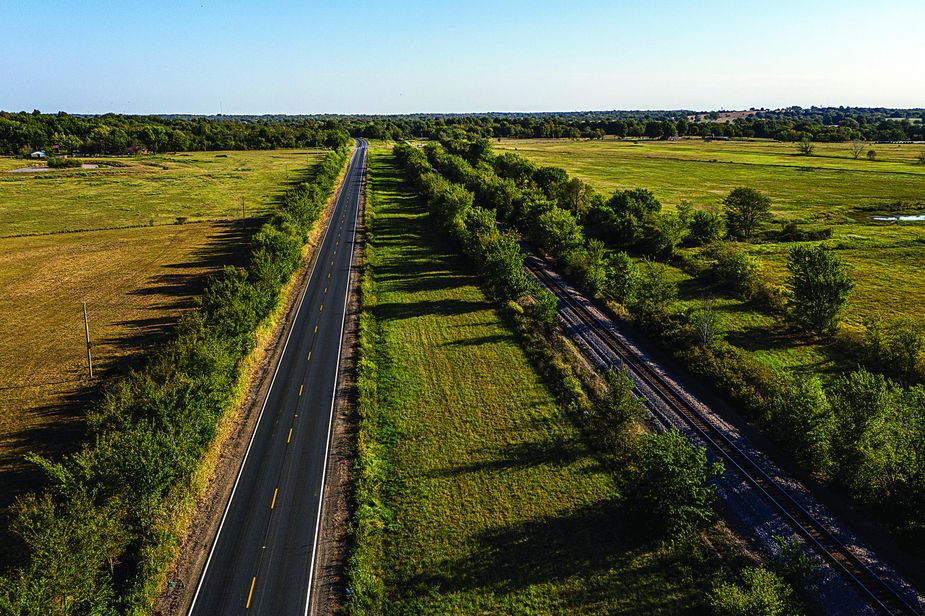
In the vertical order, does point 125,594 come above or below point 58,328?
below

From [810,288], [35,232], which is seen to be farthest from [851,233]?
[35,232]

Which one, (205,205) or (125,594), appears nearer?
(125,594)

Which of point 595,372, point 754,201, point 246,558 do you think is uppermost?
point 754,201

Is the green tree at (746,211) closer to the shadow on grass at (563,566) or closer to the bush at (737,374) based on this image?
the bush at (737,374)

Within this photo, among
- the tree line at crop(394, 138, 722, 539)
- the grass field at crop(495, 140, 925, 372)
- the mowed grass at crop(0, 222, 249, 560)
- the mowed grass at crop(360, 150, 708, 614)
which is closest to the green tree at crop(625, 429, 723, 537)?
the tree line at crop(394, 138, 722, 539)

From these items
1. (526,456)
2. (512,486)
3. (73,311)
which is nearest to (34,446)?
(73,311)

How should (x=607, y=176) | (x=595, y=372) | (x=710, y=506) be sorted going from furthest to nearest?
1. (x=607, y=176)
2. (x=595, y=372)
3. (x=710, y=506)

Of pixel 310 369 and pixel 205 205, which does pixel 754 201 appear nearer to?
pixel 310 369
